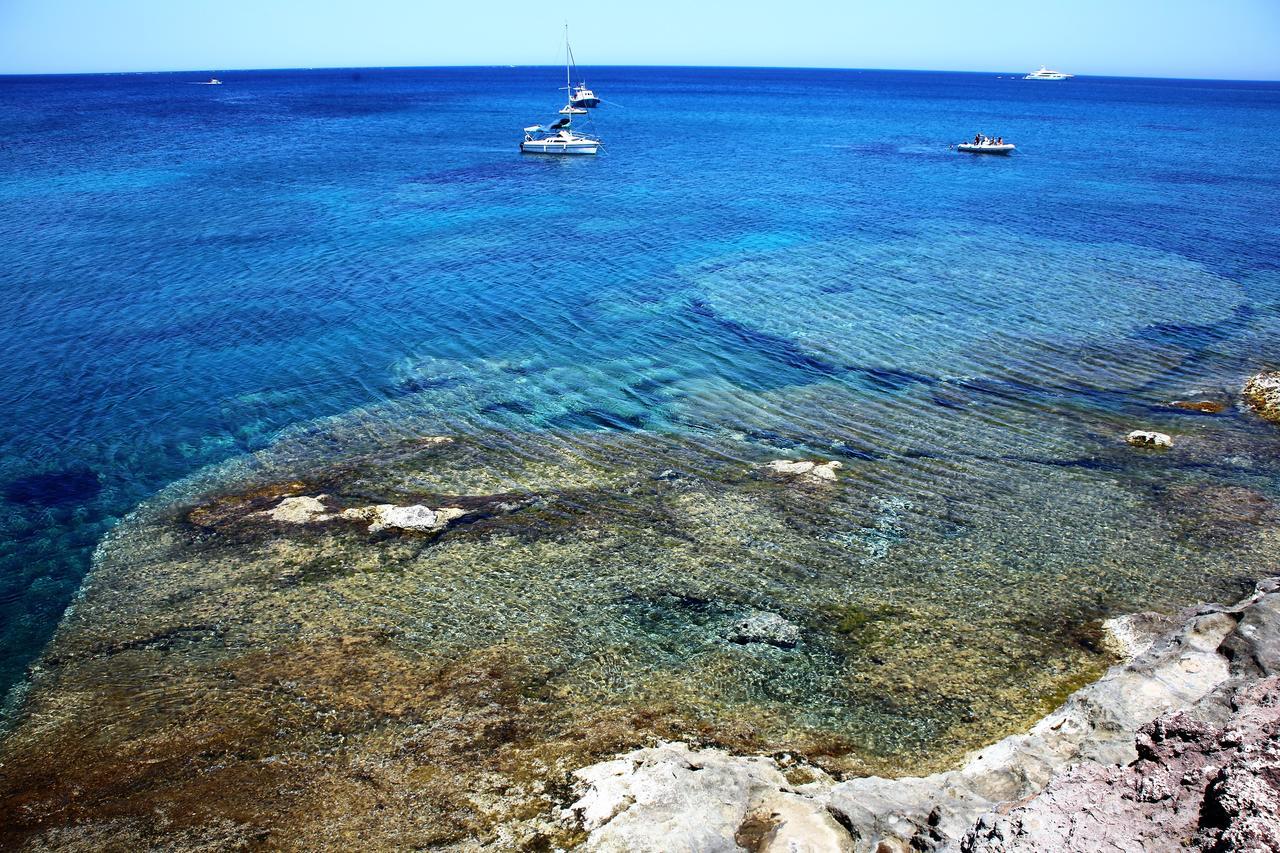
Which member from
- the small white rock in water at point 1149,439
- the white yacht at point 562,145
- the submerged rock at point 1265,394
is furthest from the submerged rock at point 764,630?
the white yacht at point 562,145

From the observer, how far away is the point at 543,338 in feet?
109

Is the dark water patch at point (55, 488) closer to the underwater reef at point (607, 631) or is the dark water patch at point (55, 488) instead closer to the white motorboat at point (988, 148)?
the underwater reef at point (607, 631)

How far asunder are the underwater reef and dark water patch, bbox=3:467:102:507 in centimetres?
249

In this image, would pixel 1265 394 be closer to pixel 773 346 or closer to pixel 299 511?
pixel 773 346

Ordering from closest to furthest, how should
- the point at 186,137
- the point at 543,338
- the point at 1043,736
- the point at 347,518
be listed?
the point at 1043,736
the point at 347,518
the point at 543,338
the point at 186,137

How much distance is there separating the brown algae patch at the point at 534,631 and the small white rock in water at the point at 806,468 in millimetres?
488

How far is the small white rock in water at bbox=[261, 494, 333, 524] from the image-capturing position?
1986 centimetres

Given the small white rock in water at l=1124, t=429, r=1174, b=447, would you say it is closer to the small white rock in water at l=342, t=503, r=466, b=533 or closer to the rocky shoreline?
the rocky shoreline

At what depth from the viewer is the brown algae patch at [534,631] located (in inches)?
477

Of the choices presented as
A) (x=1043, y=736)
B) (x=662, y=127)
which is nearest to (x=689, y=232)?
(x=1043, y=736)

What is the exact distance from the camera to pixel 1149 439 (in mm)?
23141

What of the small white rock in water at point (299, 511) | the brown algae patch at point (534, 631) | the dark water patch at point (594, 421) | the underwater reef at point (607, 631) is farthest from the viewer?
the dark water patch at point (594, 421)

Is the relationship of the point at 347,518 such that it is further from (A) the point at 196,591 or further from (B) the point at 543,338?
(B) the point at 543,338

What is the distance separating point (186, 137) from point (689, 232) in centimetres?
7611
